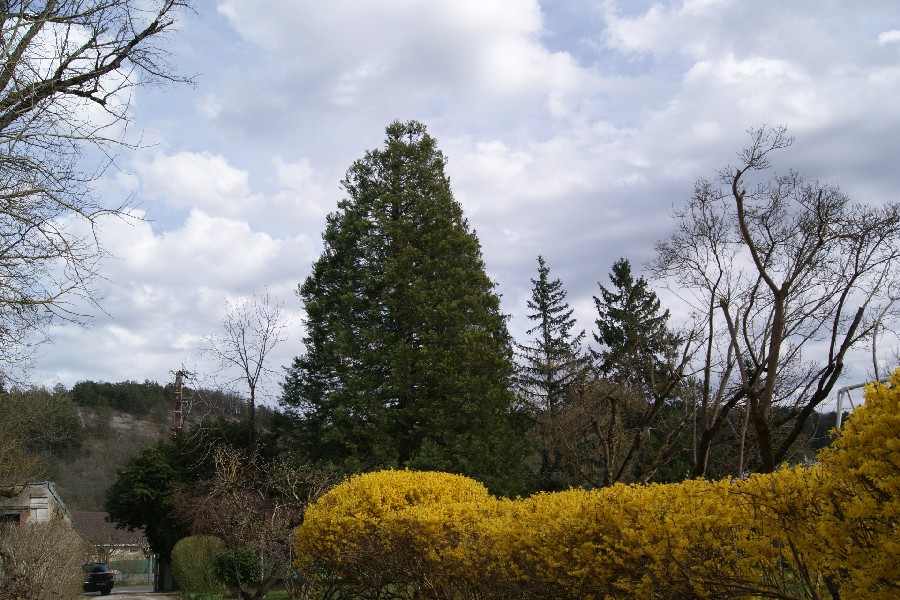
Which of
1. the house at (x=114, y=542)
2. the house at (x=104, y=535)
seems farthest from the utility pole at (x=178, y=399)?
the house at (x=114, y=542)

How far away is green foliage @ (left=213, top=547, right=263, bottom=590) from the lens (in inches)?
665

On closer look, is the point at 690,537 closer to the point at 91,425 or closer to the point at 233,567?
the point at 233,567

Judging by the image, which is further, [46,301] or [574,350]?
[574,350]

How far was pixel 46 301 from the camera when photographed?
636cm

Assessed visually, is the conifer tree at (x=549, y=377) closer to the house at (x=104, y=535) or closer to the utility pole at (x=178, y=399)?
the utility pole at (x=178, y=399)

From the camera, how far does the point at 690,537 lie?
3.90 meters

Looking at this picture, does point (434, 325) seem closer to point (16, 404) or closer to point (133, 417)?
point (16, 404)

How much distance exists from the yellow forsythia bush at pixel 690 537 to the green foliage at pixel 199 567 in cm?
1319

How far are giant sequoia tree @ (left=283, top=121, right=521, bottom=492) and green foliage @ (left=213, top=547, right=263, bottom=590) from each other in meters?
4.28

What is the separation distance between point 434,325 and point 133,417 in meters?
36.7

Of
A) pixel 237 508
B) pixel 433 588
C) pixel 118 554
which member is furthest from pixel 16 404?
pixel 118 554

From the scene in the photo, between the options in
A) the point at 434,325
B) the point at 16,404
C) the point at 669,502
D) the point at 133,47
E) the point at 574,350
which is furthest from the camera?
the point at 574,350

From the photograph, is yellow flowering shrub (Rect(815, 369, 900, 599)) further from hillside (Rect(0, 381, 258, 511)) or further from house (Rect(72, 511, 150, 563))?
house (Rect(72, 511, 150, 563))

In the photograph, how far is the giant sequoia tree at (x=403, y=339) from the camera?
22219 mm
